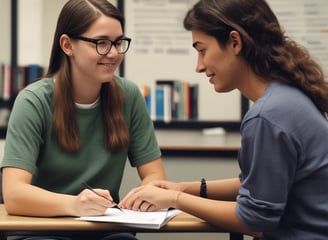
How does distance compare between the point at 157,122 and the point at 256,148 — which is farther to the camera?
the point at 157,122

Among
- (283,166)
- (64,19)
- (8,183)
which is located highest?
(64,19)

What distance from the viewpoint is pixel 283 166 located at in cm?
134

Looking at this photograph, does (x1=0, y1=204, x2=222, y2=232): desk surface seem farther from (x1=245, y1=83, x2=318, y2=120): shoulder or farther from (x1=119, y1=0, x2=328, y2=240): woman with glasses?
(x1=245, y1=83, x2=318, y2=120): shoulder

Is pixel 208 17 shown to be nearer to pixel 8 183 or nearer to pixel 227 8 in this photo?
pixel 227 8

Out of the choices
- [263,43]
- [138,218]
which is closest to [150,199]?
[138,218]

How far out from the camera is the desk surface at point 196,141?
3.40 m

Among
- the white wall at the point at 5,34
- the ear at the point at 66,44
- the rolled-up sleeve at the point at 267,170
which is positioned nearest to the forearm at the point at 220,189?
the rolled-up sleeve at the point at 267,170

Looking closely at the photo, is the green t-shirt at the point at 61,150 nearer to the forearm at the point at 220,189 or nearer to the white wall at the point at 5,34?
the forearm at the point at 220,189

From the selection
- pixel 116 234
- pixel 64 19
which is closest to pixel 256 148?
pixel 116 234

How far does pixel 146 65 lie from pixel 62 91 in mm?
1824

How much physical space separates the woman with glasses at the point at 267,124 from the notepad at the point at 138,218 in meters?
0.04

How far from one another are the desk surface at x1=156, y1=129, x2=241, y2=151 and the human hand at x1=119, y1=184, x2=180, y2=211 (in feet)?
5.77

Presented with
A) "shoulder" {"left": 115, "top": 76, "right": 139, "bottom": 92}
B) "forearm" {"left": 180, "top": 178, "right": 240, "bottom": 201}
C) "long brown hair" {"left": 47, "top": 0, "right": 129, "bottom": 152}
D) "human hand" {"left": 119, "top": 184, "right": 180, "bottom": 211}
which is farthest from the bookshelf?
"human hand" {"left": 119, "top": 184, "right": 180, "bottom": 211}

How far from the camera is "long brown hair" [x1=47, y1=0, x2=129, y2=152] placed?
184 cm
